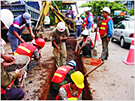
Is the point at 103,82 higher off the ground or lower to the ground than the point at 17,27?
lower

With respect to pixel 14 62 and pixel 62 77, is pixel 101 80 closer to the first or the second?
pixel 62 77

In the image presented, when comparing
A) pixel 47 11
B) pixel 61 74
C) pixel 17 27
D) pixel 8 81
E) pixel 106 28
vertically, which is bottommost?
pixel 61 74

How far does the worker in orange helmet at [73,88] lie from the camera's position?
235cm

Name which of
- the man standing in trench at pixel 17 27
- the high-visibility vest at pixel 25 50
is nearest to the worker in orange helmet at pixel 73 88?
the high-visibility vest at pixel 25 50

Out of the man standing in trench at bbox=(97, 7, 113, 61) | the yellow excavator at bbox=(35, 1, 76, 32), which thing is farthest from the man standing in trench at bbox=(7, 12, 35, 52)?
the yellow excavator at bbox=(35, 1, 76, 32)

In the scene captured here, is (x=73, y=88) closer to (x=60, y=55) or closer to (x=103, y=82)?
(x=103, y=82)

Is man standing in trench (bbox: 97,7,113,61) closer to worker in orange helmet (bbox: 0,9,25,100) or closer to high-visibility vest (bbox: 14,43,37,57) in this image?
high-visibility vest (bbox: 14,43,37,57)

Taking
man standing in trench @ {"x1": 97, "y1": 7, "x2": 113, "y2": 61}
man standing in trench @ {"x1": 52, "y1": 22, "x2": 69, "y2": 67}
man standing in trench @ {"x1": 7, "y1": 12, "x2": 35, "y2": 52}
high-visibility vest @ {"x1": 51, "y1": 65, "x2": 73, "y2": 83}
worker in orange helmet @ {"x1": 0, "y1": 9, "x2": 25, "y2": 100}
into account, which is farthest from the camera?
man standing in trench @ {"x1": 97, "y1": 7, "x2": 113, "y2": 61}

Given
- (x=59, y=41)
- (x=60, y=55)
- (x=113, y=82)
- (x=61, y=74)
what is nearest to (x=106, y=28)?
(x=59, y=41)

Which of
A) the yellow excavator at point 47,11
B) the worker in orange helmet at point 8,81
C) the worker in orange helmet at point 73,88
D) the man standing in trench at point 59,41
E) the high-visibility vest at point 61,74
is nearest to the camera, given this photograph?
the worker in orange helmet at point 8,81

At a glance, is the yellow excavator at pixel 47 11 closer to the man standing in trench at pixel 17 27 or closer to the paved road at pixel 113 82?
the man standing in trench at pixel 17 27

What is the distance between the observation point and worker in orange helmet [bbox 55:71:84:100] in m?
2.35

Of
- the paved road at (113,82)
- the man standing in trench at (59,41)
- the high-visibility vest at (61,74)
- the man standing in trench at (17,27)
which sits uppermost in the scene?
the man standing in trench at (17,27)

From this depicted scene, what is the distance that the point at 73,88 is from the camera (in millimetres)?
2414
